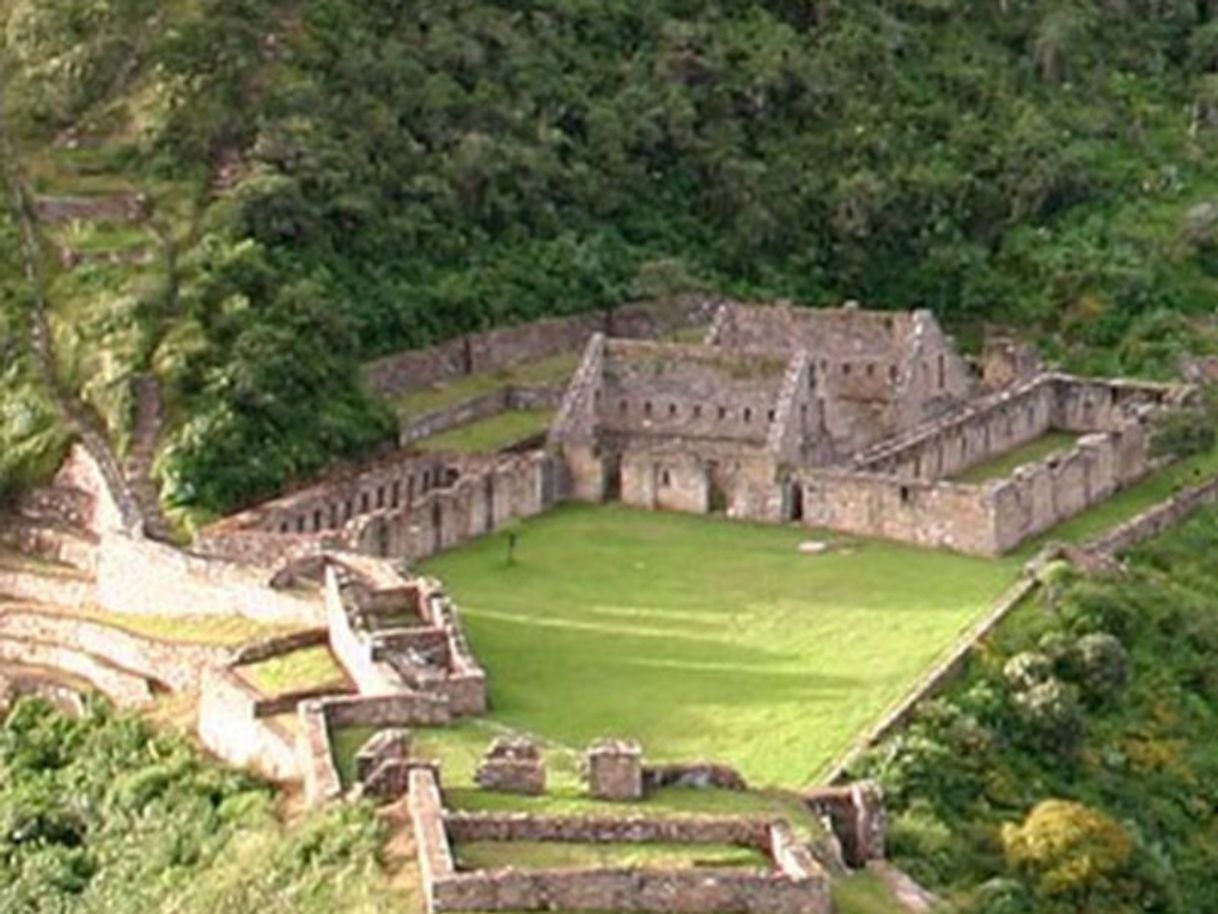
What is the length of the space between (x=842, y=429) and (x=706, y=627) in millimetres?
17227

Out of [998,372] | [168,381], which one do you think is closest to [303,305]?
[168,381]

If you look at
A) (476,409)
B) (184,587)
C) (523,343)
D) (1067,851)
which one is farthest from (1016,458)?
(1067,851)

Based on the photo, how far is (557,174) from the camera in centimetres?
Answer: 10931

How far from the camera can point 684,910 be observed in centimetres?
5034

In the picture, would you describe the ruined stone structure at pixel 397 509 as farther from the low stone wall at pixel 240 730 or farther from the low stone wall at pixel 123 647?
the low stone wall at pixel 240 730

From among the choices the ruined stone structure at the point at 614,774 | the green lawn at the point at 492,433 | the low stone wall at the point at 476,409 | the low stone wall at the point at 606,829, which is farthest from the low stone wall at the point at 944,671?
the low stone wall at the point at 476,409

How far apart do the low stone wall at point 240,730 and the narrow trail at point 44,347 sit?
1372 centimetres

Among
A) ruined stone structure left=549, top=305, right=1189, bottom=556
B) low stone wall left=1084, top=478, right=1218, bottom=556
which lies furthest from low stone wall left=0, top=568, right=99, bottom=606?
low stone wall left=1084, top=478, right=1218, bottom=556

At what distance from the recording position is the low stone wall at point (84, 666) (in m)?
70.1

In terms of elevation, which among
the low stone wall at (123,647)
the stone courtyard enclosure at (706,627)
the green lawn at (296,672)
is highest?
the green lawn at (296,672)

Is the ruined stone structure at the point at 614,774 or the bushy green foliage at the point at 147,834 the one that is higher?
the ruined stone structure at the point at 614,774

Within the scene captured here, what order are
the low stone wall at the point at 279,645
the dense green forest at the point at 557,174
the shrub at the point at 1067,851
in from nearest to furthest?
the shrub at the point at 1067,851, the low stone wall at the point at 279,645, the dense green forest at the point at 557,174

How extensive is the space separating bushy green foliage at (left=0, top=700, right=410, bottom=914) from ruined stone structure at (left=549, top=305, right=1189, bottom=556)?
20.2 meters

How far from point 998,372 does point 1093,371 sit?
4.63m
